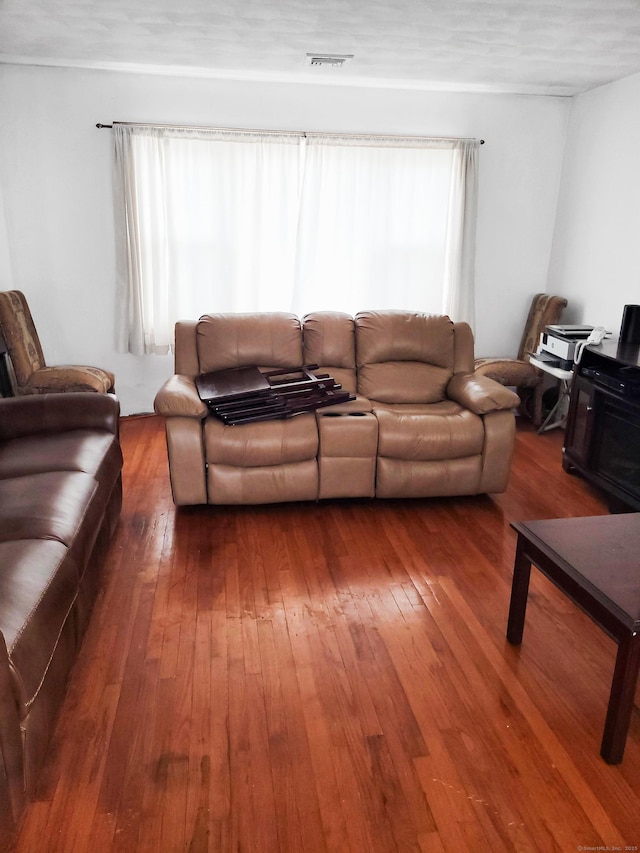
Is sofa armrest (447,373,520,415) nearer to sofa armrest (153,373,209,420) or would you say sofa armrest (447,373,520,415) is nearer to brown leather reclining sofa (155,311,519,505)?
brown leather reclining sofa (155,311,519,505)

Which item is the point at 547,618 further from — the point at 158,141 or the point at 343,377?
the point at 158,141

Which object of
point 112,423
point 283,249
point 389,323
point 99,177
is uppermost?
point 99,177

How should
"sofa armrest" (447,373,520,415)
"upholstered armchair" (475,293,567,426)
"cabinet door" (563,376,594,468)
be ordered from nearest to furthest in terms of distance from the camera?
"sofa armrest" (447,373,520,415) < "cabinet door" (563,376,594,468) < "upholstered armchair" (475,293,567,426)

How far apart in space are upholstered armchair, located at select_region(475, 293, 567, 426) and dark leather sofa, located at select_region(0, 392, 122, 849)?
2.76 metres

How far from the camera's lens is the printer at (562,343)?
387cm

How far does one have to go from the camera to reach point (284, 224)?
4410mm

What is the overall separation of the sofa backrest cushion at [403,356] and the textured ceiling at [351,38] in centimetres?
147

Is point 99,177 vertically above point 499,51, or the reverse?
point 499,51

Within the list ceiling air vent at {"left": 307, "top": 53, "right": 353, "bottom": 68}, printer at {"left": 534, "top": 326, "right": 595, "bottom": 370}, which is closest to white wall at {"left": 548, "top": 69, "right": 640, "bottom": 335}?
printer at {"left": 534, "top": 326, "right": 595, "bottom": 370}

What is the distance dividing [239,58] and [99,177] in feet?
4.04

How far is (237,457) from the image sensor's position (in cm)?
297

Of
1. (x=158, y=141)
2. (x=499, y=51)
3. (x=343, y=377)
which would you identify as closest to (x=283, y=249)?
(x=158, y=141)

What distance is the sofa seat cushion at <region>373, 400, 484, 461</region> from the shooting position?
10.0 feet

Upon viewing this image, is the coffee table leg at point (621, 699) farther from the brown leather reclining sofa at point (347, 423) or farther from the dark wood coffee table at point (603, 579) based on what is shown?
the brown leather reclining sofa at point (347, 423)
